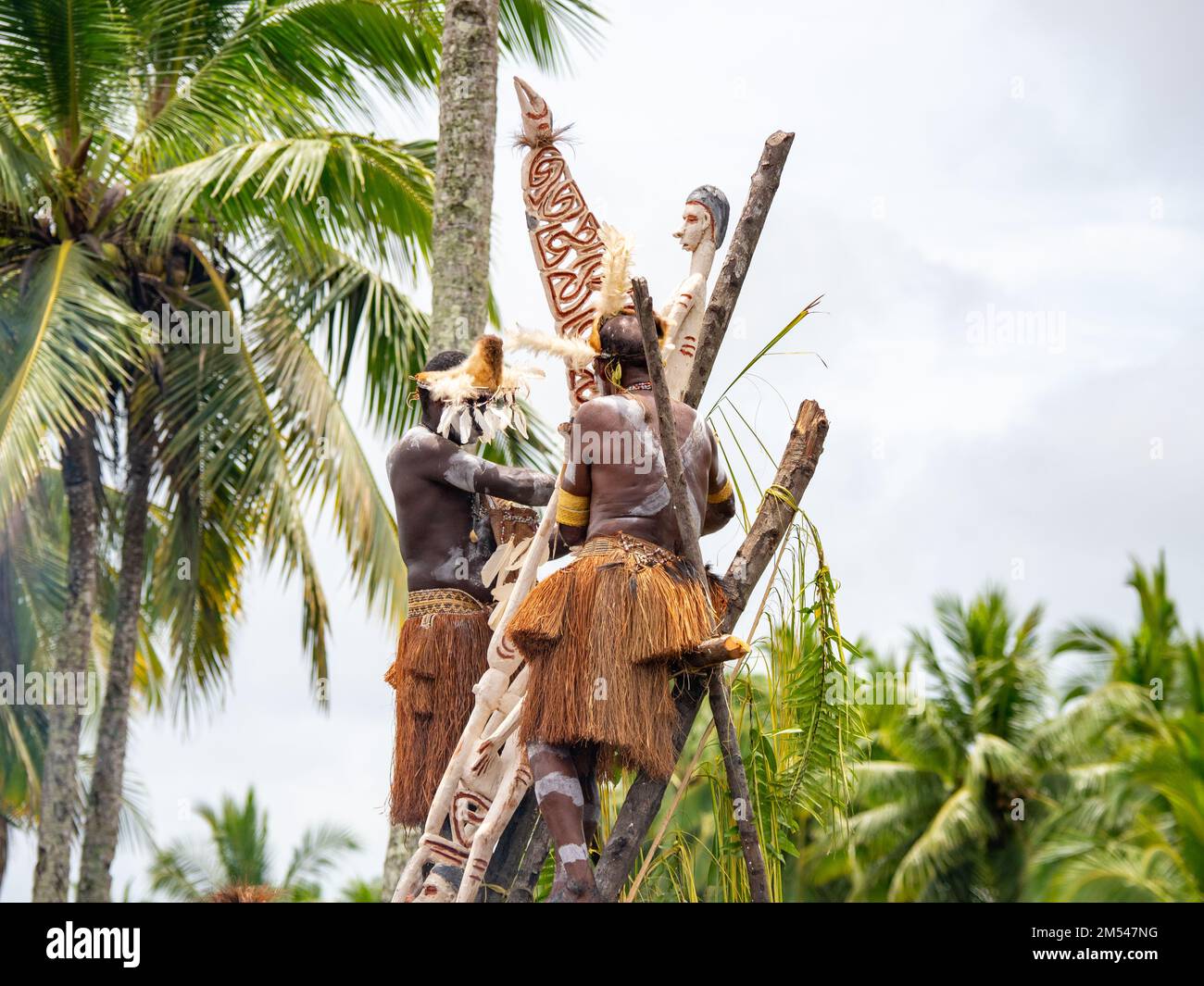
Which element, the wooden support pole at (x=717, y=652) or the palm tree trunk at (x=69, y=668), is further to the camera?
the palm tree trunk at (x=69, y=668)

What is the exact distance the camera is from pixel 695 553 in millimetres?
4887

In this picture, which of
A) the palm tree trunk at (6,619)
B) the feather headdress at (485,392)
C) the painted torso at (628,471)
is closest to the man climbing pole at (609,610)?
the painted torso at (628,471)

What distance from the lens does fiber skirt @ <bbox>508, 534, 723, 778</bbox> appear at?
15.5ft

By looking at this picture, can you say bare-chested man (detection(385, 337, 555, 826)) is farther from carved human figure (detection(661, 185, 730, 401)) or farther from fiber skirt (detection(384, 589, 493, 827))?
carved human figure (detection(661, 185, 730, 401))

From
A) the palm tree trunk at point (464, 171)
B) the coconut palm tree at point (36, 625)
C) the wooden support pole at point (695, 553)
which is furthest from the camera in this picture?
the coconut palm tree at point (36, 625)

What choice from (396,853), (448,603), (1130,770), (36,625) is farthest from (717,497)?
(1130,770)

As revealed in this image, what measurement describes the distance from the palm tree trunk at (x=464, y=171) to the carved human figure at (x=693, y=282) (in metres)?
3.11

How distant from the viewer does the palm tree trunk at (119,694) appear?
12.5 m

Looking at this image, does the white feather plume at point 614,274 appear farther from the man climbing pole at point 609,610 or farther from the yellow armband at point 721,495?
the yellow armband at point 721,495

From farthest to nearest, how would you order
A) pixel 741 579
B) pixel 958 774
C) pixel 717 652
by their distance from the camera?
pixel 958 774
pixel 741 579
pixel 717 652

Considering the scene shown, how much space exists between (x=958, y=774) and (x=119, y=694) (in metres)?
14.5

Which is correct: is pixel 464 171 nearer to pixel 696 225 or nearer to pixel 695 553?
pixel 696 225

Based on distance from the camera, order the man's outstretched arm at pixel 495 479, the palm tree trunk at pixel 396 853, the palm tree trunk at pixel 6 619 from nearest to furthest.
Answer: the man's outstretched arm at pixel 495 479 < the palm tree trunk at pixel 396 853 < the palm tree trunk at pixel 6 619
